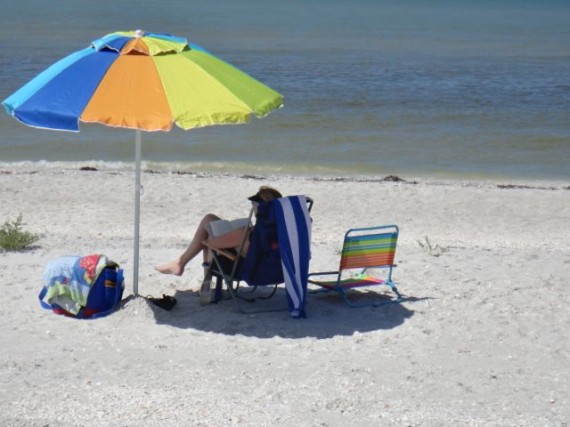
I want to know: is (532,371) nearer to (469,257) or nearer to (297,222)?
(297,222)

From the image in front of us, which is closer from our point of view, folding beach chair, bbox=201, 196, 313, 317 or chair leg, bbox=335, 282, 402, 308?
folding beach chair, bbox=201, 196, 313, 317

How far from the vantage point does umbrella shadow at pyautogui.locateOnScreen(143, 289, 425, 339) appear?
22.4 ft

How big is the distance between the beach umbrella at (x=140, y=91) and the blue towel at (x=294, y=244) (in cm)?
64

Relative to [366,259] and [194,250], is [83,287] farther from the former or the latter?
[366,259]

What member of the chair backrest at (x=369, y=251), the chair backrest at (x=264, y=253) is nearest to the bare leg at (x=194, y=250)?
the chair backrest at (x=264, y=253)

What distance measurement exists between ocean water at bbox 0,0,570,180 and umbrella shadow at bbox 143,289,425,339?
9915mm

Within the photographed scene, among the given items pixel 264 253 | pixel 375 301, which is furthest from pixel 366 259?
pixel 264 253

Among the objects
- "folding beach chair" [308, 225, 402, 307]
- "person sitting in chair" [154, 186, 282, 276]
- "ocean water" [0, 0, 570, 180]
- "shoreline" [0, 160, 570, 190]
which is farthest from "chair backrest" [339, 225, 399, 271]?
"ocean water" [0, 0, 570, 180]

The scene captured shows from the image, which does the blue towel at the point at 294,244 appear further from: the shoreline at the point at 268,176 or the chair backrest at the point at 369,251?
the shoreline at the point at 268,176

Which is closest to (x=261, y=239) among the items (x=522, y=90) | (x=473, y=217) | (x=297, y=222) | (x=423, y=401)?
(x=297, y=222)

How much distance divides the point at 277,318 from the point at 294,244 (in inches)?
21.2

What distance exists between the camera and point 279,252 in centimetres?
699

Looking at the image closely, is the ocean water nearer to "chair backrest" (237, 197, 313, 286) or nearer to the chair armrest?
the chair armrest

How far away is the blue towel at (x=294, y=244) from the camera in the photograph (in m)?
6.91
